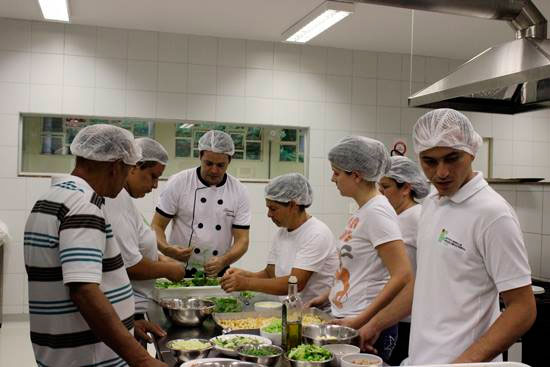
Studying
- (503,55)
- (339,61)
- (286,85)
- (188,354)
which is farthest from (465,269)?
(339,61)

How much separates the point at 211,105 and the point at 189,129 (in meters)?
0.36

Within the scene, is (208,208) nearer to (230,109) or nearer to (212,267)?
(212,267)

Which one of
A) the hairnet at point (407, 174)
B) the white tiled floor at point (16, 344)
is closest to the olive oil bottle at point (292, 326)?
the hairnet at point (407, 174)

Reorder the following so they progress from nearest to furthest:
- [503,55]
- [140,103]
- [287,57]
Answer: [503,55], [140,103], [287,57]

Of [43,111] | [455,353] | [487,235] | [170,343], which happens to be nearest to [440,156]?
[487,235]

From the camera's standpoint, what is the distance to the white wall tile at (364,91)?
6.26 meters

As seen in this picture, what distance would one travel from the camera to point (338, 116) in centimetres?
621

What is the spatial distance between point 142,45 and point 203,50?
0.64 meters

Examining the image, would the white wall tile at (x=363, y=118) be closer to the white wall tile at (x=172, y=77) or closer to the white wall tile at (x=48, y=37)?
the white wall tile at (x=172, y=77)

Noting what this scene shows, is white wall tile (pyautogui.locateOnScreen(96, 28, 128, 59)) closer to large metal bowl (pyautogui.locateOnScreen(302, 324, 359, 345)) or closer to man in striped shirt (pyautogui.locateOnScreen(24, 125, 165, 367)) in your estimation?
man in striped shirt (pyautogui.locateOnScreen(24, 125, 165, 367))

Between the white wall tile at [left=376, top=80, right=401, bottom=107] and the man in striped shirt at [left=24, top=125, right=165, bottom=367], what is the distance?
4.92 metres

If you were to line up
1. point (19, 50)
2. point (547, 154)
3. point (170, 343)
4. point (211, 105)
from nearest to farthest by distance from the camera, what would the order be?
point (170, 343)
point (19, 50)
point (211, 105)
point (547, 154)

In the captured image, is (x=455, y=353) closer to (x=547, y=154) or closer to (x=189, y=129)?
(x=189, y=129)

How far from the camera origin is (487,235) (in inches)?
63.1
